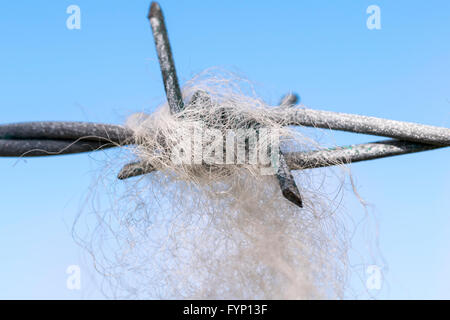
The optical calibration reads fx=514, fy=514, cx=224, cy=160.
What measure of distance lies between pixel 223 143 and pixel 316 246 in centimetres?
33

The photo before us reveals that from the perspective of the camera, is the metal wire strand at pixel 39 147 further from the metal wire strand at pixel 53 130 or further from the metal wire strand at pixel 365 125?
the metal wire strand at pixel 365 125

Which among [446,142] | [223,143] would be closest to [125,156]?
[223,143]

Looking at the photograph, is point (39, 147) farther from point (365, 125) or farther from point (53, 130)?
point (365, 125)

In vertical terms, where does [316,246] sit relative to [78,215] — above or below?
below

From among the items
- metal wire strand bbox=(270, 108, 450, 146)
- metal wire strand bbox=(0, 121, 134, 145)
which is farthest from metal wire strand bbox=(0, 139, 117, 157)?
metal wire strand bbox=(270, 108, 450, 146)

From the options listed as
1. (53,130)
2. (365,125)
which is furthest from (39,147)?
(365,125)

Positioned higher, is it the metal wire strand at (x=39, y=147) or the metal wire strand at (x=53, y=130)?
the metal wire strand at (x=53, y=130)

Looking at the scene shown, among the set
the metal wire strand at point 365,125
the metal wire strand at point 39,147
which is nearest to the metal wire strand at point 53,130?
the metal wire strand at point 39,147

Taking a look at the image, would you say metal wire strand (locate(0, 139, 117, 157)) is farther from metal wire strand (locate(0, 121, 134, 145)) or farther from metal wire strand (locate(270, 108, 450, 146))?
metal wire strand (locate(270, 108, 450, 146))

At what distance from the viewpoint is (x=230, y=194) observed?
1.22 metres
